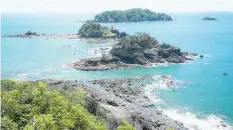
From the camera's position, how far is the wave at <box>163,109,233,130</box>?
62562 mm

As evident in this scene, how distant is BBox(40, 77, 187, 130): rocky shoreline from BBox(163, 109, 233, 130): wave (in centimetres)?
188

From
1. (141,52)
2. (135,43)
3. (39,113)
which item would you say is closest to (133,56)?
(141,52)

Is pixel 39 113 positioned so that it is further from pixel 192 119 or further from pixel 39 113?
pixel 192 119

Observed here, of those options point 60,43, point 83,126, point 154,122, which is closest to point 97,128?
point 83,126

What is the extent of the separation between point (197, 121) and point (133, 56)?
166ft

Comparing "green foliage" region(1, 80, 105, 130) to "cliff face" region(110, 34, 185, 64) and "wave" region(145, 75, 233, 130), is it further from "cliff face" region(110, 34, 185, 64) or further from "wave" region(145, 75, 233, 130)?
"cliff face" region(110, 34, 185, 64)

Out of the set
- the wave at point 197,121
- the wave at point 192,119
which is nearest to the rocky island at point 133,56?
the wave at point 192,119

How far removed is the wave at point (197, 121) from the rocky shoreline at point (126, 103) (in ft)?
6.16

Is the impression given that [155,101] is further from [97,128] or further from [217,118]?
[97,128]

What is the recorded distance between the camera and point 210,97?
81.1 m

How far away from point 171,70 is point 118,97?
34.3 m

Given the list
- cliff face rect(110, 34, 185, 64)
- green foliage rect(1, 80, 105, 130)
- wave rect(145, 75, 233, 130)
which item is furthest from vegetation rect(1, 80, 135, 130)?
cliff face rect(110, 34, 185, 64)

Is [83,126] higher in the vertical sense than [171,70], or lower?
higher

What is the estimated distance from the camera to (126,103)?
72312mm
